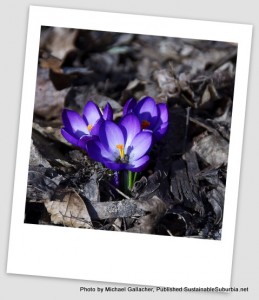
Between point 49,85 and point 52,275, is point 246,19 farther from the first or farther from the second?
point 52,275

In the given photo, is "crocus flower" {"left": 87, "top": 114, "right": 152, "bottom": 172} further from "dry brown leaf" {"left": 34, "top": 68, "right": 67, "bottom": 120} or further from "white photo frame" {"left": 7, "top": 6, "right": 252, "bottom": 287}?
"dry brown leaf" {"left": 34, "top": 68, "right": 67, "bottom": 120}

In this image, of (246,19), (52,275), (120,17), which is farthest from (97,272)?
(246,19)

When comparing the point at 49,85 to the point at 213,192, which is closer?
the point at 213,192

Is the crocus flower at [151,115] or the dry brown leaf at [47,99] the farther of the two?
the dry brown leaf at [47,99]

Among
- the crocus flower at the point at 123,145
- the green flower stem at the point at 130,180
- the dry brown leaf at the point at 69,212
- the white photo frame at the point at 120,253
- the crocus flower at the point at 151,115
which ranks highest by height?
the crocus flower at the point at 151,115

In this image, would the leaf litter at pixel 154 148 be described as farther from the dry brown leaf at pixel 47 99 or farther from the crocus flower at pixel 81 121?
the crocus flower at pixel 81 121

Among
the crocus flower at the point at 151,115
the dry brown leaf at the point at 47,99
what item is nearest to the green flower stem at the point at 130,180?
the crocus flower at the point at 151,115

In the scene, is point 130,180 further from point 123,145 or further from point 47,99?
point 47,99
